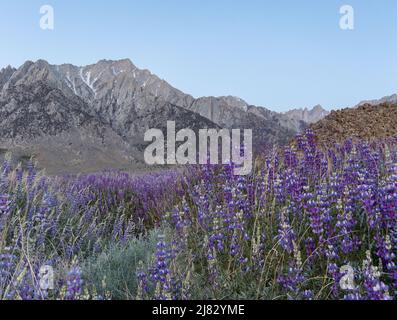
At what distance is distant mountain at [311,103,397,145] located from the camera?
35.3ft

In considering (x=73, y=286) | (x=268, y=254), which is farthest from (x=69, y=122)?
(x=73, y=286)

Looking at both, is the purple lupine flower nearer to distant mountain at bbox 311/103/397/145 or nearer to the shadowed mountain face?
distant mountain at bbox 311/103/397/145

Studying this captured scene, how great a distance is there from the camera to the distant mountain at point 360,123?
1077 cm

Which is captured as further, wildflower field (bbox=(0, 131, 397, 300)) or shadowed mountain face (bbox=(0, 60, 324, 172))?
shadowed mountain face (bbox=(0, 60, 324, 172))

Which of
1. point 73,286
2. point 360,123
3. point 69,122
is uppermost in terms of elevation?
point 69,122

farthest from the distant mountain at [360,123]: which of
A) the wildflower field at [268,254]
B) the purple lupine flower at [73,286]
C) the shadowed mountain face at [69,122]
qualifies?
the shadowed mountain face at [69,122]

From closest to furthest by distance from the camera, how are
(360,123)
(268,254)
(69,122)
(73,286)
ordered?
1. (73,286)
2. (268,254)
3. (360,123)
4. (69,122)

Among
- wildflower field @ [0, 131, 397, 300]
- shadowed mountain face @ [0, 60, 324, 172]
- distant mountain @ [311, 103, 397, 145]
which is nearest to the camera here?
wildflower field @ [0, 131, 397, 300]

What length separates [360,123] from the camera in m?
11.3

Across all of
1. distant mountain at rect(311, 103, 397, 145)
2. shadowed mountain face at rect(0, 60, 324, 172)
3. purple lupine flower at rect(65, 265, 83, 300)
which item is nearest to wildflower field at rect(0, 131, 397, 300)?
purple lupine flower at rect(65, 265, 83, 300)

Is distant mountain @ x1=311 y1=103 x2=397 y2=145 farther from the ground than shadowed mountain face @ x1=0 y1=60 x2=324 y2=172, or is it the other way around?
shadowed mountain face @ x1=0 y1=60 x2=324 y2=172

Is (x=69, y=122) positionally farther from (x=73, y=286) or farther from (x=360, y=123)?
(x=73, y=286)

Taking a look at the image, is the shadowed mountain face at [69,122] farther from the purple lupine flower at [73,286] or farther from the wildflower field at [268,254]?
the purple lupine flower at [73,286]

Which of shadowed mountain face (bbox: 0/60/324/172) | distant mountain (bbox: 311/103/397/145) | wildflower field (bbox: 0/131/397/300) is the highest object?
shadowed mountain face (bbox: 0/60/324/172)
